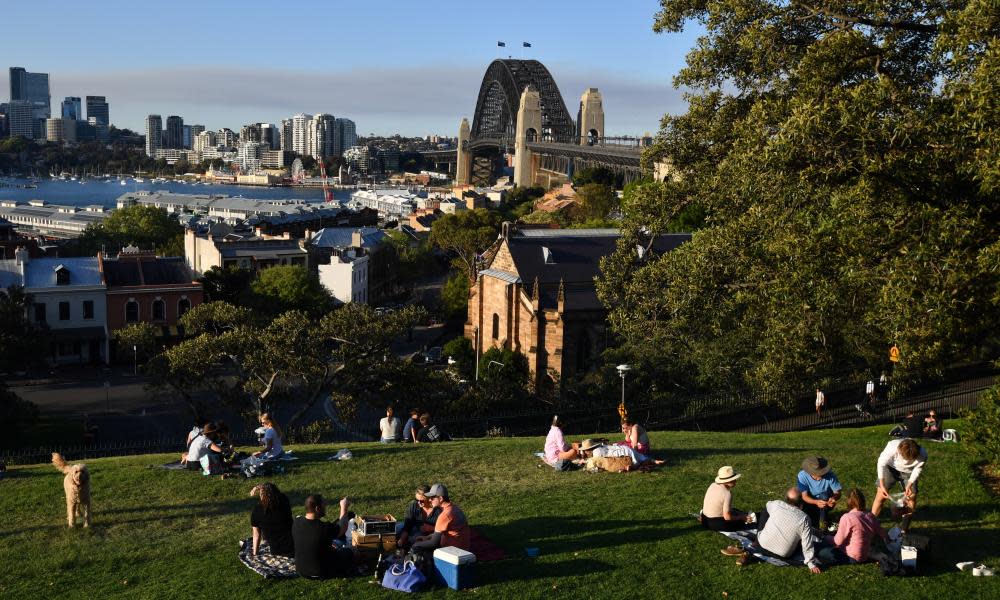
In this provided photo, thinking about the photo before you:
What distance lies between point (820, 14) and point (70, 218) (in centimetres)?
13293

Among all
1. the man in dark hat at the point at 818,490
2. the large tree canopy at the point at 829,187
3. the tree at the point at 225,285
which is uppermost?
the large tree canopy at the point at 829,187

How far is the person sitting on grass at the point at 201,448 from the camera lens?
48.5 ft

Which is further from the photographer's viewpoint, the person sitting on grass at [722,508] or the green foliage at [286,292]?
the green foliage at [286,292]

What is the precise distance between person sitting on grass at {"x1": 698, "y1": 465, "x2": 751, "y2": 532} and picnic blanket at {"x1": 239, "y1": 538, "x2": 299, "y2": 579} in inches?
187

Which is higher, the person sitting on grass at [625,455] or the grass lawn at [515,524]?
the person sitting on grass at [625,455]

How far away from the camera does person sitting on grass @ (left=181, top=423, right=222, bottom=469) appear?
14.8 meters

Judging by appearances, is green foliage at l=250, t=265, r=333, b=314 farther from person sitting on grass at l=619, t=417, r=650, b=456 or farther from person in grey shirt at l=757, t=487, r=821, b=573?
person in grey shirt at l=757, t=487, r=821, b=573

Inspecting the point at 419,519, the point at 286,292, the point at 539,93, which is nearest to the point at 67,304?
the point at 286,292

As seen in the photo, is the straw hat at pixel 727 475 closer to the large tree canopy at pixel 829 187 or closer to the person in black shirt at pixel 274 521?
the large tree canopy at pixel 829 187

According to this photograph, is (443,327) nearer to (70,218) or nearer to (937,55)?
(937,55)

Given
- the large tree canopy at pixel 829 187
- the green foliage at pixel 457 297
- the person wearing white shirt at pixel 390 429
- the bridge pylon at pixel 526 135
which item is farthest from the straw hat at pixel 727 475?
the bridge pylon at pixel 526 135

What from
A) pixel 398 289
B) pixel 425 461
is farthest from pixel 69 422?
pixel 398 289

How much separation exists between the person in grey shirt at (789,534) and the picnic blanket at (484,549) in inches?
112

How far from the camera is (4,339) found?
39281mm
